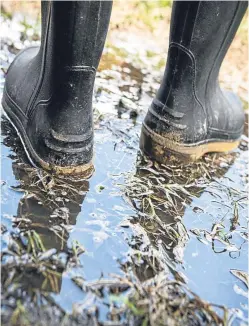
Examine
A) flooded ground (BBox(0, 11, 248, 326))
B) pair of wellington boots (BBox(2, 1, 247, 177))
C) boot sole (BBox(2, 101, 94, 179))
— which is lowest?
flooded ground (BBox(0, 11, 248, 326))

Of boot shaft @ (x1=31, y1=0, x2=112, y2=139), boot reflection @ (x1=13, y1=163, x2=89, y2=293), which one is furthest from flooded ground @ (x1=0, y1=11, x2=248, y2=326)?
boot shaft @ (x1=31, y1=0, x2=112, y2=139)

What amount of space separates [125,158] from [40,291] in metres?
0.69

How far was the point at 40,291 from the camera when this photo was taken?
854 mm

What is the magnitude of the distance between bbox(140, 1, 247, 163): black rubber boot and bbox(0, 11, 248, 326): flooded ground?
0.25 ft

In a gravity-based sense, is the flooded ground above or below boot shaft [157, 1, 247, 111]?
below

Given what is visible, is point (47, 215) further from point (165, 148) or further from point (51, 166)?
point (165, 148)

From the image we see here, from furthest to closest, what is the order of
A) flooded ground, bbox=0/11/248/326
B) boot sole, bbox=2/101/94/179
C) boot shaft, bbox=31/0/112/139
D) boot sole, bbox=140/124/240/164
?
boot sole, bbox=140/124/240/164 < boot sole, bbox=2/101/94/179 < boot shaft, bbox=31/0/112/139 < flooded ground, bbox=0/11/248/326

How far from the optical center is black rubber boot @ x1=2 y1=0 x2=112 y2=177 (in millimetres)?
1067

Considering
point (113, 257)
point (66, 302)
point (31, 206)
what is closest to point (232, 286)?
point (113, 257)

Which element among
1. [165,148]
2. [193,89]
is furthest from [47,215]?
[193,89]

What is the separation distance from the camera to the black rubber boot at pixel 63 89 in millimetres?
1067

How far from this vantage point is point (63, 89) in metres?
1.16

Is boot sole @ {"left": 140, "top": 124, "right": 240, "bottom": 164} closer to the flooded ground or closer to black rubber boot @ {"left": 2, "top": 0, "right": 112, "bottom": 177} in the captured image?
the flooded ground

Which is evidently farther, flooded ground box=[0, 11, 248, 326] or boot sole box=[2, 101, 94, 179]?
boot sole box=[2, 101, 94, 179]
